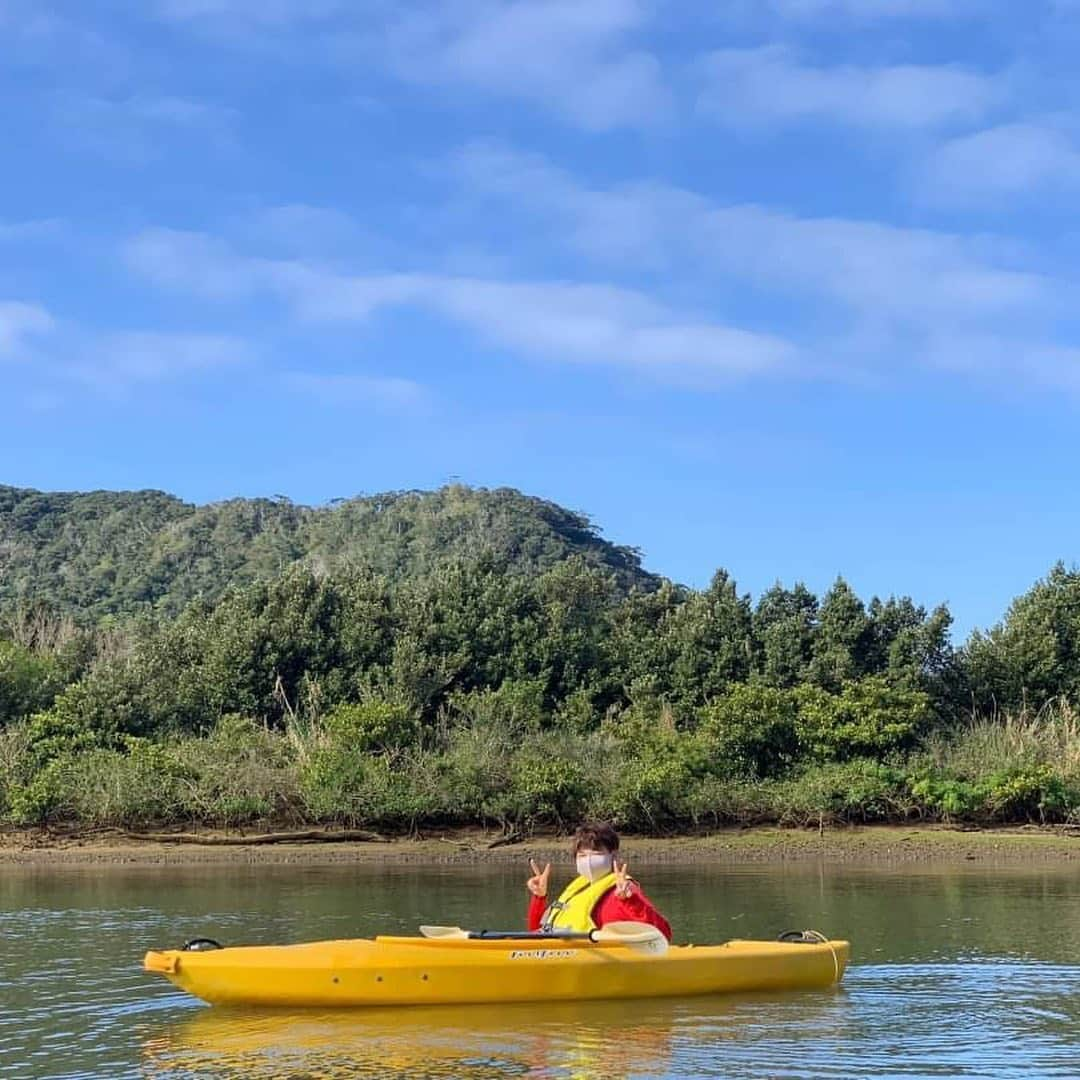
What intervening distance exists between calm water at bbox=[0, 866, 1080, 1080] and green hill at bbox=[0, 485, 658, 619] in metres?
61.1

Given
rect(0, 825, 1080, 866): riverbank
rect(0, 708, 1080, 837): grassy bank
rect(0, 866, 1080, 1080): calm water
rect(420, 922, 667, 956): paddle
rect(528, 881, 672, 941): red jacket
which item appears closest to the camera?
rect(0, 866, 1080, 1080): calm water

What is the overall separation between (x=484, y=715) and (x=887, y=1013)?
2479 centimetres

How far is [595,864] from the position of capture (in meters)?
14.9

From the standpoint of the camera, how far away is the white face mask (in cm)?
1486

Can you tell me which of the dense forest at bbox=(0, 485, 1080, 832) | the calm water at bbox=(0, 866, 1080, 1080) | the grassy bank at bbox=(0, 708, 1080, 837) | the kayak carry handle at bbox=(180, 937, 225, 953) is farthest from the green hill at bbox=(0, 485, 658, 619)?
the kayak carry handle at bbox=(180, 937, 225, 953)

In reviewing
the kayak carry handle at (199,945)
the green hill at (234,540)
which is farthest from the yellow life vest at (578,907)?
the green hill at (234,540)

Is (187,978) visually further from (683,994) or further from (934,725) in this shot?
(934,725)

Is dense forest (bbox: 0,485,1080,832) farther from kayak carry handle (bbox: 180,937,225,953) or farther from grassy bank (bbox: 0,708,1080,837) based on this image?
kayak carry handle (bbox: 180,937,225,953)

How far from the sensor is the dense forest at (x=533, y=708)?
34.2 meters

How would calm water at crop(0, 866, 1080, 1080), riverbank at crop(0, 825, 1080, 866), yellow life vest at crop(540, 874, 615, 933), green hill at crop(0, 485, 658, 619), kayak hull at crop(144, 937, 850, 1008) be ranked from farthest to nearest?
green hill at crop(0, 485, 658, 619), riverbank at crop(0, 825, 1080, 866), yellow life vest at crop(540, 874, 615, 933), kayak hull at crop(144, 937, 850, 1008), calm water at crop(0, 866, 1080, 1080)

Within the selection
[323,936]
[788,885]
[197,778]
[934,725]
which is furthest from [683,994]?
[934,725]

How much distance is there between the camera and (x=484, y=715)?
38375mm

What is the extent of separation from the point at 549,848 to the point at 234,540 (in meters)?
71.8

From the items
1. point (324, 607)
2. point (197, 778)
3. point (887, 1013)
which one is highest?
point (324, 607)
